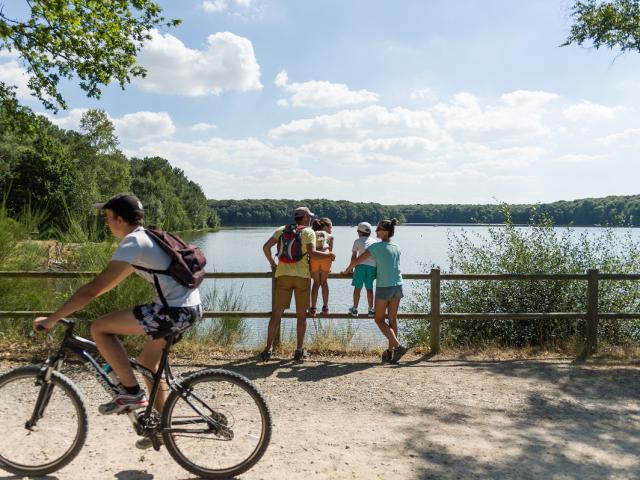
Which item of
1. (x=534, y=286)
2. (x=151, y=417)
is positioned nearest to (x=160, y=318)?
(x=151, y=417)

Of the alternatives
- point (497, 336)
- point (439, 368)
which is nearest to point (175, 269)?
point (439, 368)

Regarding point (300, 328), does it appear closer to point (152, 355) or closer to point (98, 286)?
point (152, 355)

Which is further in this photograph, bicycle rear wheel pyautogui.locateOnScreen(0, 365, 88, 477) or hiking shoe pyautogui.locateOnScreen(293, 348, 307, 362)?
hiking shoe pyautogui.locateOnScreen(293, 348, 307, 362)

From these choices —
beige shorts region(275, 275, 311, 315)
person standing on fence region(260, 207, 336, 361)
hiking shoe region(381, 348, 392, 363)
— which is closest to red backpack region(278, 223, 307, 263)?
person standing on fence region(260, 207, 336, 361)

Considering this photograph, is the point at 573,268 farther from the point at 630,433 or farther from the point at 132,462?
the point at 132,462

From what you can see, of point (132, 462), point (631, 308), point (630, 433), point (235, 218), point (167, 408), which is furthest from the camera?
point (235, 218)

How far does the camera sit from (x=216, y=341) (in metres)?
8.14

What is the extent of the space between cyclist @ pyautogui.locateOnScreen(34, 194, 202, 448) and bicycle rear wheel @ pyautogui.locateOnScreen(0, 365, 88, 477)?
0.30 m

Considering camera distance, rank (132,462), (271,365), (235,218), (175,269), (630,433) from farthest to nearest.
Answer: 1. (235,218)
2. (271,365)
3. (630,433)
4. (132,462)
5. (175,269)

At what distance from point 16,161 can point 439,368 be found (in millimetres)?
57520

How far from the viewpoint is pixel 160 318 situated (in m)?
3.52

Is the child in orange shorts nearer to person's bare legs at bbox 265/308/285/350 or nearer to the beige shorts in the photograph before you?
the beige shorts

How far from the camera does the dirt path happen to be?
13.1ft

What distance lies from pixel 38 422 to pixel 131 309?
3.36ft
